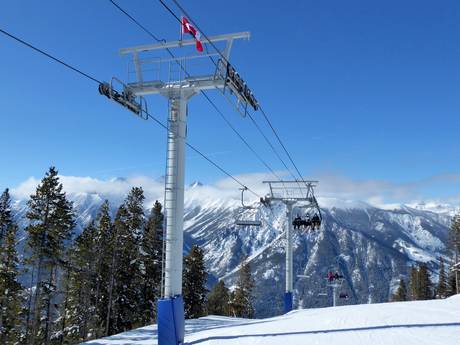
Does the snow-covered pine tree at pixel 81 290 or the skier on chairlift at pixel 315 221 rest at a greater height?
the skier on chairlift at pixel 315 221

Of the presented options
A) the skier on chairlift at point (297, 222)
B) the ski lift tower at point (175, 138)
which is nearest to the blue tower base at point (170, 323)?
the ski lift tower at point (175, 138)

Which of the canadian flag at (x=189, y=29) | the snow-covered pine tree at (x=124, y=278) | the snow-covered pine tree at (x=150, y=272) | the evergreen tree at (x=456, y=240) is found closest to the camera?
the canadian flag at (x=189, y=29)

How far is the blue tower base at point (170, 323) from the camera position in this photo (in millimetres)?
15406

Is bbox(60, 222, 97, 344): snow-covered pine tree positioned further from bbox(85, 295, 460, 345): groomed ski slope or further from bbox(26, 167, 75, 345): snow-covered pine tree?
bbox(85, 295, 460, 345): groomed ski slope

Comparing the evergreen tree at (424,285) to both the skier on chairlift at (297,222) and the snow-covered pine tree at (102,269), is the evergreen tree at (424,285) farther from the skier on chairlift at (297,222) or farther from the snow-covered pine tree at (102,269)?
the snow-covered pine tree at (102,269)

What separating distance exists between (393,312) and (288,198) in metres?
21.6

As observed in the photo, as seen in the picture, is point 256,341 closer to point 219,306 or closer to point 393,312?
point 393,312

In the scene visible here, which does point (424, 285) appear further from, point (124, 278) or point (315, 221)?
point (124, 278)

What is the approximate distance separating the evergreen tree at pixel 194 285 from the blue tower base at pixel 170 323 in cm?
3228

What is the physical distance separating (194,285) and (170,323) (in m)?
33.8

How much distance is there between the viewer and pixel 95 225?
45.5 m

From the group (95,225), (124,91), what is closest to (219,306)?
(95,225)

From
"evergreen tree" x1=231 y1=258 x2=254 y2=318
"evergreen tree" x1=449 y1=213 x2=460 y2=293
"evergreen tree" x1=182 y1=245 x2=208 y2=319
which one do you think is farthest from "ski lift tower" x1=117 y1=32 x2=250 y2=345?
"evergreen tree" x1=449 y1=213 x2=460 y2=293

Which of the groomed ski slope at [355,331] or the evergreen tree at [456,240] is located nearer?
the groomed ski slope at [355,331]
